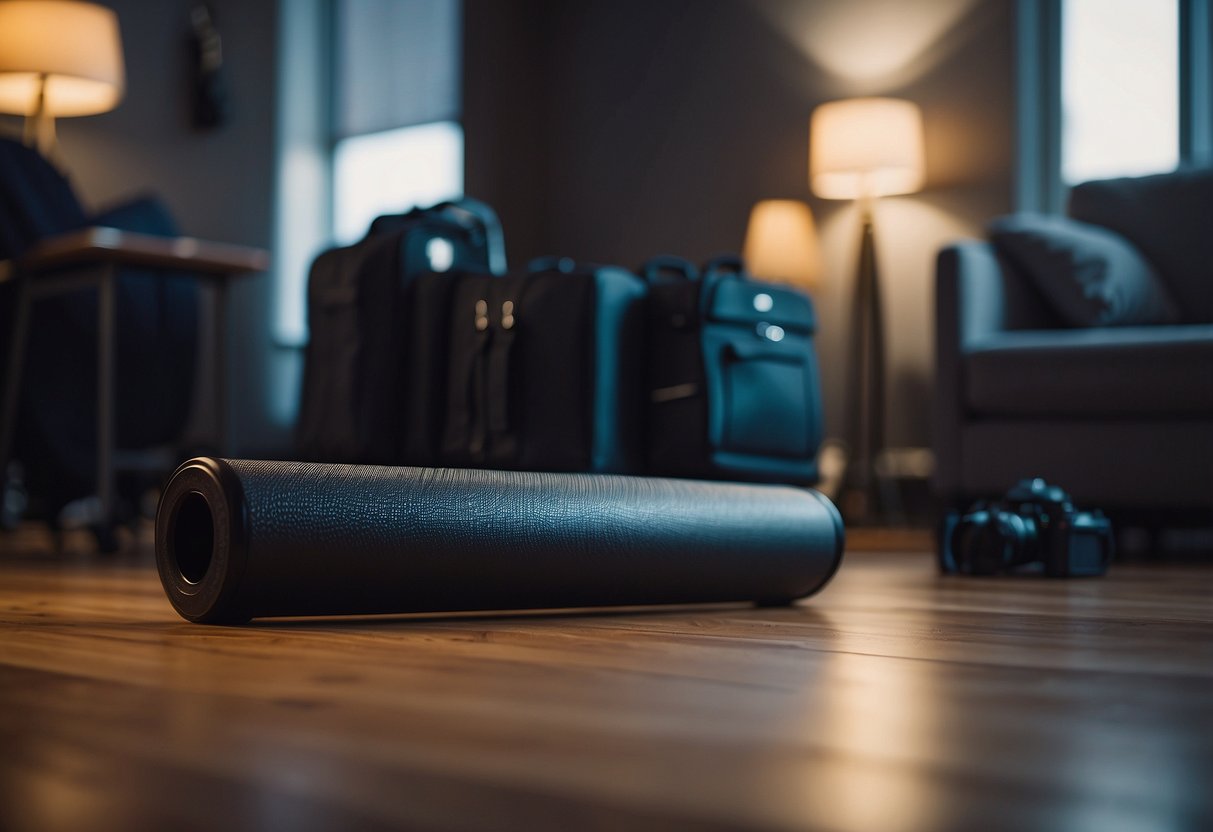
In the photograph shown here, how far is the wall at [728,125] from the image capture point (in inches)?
147

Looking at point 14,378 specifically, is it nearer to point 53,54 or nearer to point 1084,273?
point 53,54

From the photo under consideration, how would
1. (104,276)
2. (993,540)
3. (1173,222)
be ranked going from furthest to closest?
1. (1173,222)
2. (104,276)
3. (993,540)

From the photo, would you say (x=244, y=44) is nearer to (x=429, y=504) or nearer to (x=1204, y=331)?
(x=1204, y=331)

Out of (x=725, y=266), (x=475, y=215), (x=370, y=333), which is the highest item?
(x=475, y=215)

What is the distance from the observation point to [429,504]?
1.00 m

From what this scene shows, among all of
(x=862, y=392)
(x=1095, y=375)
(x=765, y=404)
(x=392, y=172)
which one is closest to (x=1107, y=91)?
(x=862, y=392)

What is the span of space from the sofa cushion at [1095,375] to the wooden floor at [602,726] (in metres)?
1.44

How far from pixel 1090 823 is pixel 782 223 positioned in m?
3.50

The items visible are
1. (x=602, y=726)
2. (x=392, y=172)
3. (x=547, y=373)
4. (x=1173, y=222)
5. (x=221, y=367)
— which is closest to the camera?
(x=602, y=726)

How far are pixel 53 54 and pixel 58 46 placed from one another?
0.08ft

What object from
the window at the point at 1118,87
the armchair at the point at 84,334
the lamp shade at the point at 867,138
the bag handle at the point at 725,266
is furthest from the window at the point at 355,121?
the bag handle at the point at 725,266

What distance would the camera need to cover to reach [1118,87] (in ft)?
11.8

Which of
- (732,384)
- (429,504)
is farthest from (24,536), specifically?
(429,504)

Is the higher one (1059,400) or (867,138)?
(867,138)
